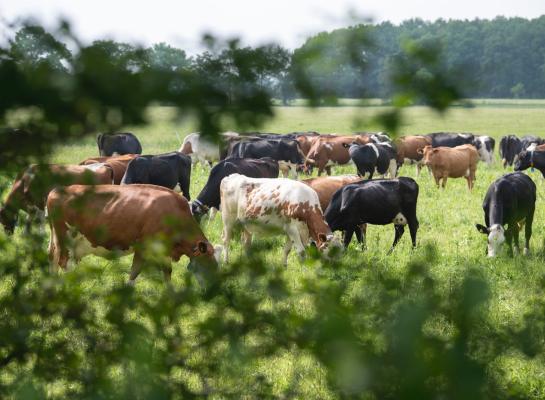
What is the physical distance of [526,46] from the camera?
95.1 metres

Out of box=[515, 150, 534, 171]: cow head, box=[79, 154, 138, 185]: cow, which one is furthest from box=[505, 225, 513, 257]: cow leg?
box=[515, 150, 534, 171]: cow head

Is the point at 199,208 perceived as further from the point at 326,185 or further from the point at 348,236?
the point at 348,236

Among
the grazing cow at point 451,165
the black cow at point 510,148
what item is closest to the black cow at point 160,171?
the grazing cow at point 451,165

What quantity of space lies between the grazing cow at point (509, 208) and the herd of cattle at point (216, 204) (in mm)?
18

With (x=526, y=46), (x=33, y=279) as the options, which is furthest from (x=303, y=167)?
(x=526, y=46)

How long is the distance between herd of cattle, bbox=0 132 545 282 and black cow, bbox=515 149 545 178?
168 centimetres

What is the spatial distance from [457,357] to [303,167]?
23.1 meters

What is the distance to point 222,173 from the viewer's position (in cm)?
1416

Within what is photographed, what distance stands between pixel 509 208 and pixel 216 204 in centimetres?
519

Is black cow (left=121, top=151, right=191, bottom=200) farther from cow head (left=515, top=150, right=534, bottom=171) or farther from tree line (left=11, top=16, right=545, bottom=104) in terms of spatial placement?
tree line (left=11, top=16, right=545, bottom=104)

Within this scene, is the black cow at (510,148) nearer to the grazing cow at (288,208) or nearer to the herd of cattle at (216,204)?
the herd of cattle at (216,204)

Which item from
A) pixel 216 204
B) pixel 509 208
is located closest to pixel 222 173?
pixel 216 204

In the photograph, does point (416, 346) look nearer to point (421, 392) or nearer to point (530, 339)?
point (421, 392)

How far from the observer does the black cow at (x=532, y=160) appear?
22219 millimetres
